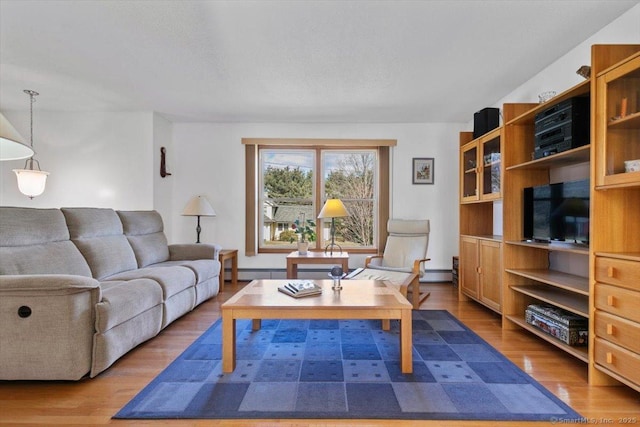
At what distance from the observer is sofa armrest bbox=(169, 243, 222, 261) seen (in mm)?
3834

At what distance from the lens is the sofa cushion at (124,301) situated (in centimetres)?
190

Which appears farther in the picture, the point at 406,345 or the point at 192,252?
the point at 192,252

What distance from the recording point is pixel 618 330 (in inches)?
66.1

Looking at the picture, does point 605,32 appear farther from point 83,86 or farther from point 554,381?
point 83,86

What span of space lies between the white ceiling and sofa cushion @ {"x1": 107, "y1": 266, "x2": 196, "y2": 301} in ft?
6.27

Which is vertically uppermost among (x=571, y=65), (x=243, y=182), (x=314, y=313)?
(x=571, y=65)

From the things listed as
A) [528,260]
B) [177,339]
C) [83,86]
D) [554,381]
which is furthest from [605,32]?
[83,86]

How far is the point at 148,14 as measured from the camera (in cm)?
218

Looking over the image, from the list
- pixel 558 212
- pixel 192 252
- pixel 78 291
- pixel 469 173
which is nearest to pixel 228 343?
pixel 78 291

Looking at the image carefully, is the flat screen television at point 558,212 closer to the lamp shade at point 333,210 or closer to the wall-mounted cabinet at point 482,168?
the wall-mounted cabinet at point 482,168

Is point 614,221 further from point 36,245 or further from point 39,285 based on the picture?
point 36,245

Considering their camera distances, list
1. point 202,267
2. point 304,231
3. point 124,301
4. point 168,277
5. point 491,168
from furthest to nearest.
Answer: point 304,231 → point 202,267 → point 491,168 → point 168,277 → point 124,301

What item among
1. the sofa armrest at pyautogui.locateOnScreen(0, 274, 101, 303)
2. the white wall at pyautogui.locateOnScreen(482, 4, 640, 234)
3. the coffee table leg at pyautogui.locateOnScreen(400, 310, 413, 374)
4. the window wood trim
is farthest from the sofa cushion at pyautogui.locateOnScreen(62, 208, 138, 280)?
the white wall at pyautogui.locateOnScreen(482, 4, 640, 234)

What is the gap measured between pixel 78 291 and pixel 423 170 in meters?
4.17
